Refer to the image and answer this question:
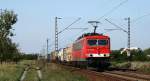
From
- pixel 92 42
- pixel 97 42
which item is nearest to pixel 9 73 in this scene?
pixel 92 42

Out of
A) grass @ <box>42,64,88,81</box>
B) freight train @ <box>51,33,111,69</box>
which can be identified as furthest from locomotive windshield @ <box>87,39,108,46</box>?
grass @ <box>42,64,88,81</box>

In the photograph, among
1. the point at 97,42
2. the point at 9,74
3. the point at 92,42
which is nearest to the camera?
the point at 9,74

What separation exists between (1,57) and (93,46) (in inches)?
1142

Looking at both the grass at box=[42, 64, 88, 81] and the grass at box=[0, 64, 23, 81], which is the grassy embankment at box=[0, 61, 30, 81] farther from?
the grass at box=[42, 64, 88, 81]

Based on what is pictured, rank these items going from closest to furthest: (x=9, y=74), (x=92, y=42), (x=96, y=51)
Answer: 1. (x=9, y=74)
2. (x=96, y=51)
3. (x=92, y=42)

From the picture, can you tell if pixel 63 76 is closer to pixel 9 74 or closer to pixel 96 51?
pixel 9 74

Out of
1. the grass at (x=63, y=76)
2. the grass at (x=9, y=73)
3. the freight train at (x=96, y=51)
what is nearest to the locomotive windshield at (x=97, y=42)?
the freight train at (x=96, y=51)

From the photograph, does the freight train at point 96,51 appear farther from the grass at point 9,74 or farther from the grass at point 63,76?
the grass at point 9,74

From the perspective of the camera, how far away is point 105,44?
40.9 meters

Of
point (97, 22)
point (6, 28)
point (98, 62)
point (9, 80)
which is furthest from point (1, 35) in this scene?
point (9, 80)

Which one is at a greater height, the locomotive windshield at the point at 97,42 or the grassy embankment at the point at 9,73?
the locomotive windshield at the point at 97,42

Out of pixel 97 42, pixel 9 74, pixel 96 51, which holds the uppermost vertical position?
pixel 97 42

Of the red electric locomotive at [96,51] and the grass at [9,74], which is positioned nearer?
the grass at [9,74]

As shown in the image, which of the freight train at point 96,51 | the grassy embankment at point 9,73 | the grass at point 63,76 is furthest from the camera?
the freight train at point 96,51
